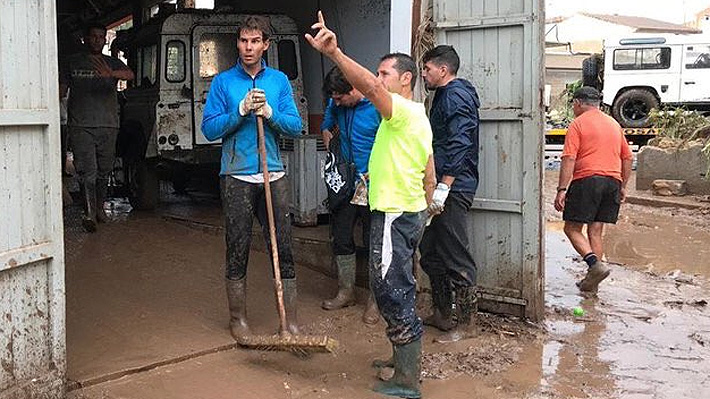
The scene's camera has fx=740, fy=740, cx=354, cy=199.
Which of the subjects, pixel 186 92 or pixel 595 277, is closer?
pixel 595 277

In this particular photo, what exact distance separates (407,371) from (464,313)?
1.15 m

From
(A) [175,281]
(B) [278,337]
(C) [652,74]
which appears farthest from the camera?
(C) [652,74]

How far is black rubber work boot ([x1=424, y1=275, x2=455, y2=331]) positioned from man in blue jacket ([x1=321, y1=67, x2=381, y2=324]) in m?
0.42

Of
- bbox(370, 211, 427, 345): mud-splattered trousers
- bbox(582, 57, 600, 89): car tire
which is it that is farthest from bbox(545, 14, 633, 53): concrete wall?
bbox(370, 211, 427, 345): mud-splattered trousers

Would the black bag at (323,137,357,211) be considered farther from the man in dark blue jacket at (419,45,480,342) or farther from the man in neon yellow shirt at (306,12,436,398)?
the man in neon yellow shirt at (306,12,436,398)

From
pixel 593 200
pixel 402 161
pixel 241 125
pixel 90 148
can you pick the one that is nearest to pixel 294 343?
pixel 402 161

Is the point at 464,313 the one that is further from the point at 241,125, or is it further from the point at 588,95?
the point at 588,95

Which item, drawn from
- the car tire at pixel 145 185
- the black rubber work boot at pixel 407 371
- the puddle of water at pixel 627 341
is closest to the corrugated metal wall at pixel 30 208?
the black rubber work boot at pixel 407 371

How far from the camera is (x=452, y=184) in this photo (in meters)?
4.83

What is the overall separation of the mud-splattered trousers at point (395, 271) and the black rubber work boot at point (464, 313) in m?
1.08

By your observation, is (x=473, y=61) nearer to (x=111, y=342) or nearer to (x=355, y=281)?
(x=355, y=281)

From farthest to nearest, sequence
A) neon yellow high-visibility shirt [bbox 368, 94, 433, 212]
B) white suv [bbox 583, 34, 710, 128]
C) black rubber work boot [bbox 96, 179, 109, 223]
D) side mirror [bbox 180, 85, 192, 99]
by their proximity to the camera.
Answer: white suv [bbox 583, 34, 710, 128] < side mirror [bbox 180, 85, 192, 99] < black rubber work boot [bbox 96, 179, 109, 223] < neon yellow high-visibility shirt [bbox 368, 94, 433, 212]

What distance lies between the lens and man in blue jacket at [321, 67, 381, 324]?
16.6ft

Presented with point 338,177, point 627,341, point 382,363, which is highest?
point 338,177
